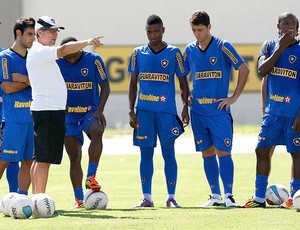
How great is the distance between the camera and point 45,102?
1171 centimetres

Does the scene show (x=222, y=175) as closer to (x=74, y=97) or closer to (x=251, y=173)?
(x=74, y=97)

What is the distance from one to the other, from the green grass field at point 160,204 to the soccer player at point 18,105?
89 cm

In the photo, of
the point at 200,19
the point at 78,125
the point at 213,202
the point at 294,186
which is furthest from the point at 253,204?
the point at 78,125

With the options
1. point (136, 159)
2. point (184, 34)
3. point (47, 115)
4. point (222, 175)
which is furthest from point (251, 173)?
point (184, 34)

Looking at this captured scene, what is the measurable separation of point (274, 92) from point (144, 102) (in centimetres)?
182

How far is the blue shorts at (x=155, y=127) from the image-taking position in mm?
13461

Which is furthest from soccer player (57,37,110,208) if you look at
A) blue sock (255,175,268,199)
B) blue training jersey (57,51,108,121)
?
blue sock (255,175,268,199)

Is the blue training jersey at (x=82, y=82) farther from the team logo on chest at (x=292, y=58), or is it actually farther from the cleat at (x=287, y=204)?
the cleat at (x=287, y=204)

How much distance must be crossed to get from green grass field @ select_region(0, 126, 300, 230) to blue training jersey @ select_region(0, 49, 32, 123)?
1339 mm

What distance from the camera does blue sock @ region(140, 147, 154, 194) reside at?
13461mm

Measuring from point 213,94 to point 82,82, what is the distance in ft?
5.81

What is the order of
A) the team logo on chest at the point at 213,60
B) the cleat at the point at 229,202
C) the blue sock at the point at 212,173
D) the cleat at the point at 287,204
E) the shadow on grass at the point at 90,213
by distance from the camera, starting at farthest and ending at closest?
the blue sock at the point at 212,173 → the team logo on chest at the point at 213,60 → the cleat at the point at 229,202 → the cleat at the point at 287,204 → the shadow on grass at the point at 90,213

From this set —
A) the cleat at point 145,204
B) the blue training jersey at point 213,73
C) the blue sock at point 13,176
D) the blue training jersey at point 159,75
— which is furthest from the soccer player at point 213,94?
the blue sock at point 13,176

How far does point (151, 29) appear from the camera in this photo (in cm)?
1319
